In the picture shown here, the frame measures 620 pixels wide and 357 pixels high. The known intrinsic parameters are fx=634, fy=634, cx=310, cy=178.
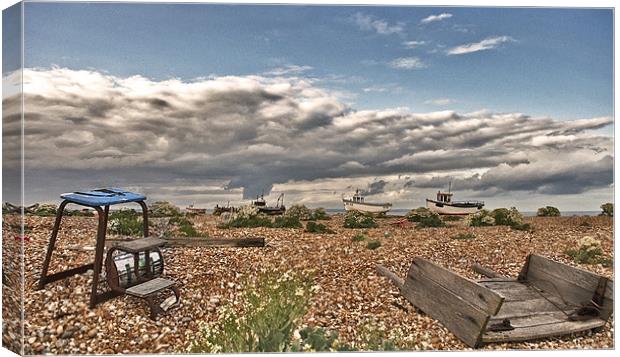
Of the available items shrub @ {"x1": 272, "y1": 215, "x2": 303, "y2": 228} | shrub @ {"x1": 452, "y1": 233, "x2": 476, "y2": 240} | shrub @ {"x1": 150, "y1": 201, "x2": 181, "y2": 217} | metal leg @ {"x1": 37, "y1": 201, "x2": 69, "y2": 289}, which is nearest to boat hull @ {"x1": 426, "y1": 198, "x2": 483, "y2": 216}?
shrub @ {"x1": 452, "y1": 233, "x2": 476, "y2": 240}

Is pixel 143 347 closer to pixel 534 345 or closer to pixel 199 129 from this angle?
pixel 199 129

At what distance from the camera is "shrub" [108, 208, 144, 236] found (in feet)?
17.9

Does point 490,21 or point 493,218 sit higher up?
point 490,21

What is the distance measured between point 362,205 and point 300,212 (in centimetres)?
55

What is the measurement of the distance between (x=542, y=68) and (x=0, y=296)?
4.83 meters

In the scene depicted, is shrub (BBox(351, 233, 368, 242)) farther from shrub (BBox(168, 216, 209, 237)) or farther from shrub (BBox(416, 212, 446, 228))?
shrub (BBox(168, 216, 209, 237))

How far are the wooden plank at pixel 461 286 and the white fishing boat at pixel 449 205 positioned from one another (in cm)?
48

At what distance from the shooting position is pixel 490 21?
5.34 m

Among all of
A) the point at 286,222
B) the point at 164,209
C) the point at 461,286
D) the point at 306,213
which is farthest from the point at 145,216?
the point at 461,286

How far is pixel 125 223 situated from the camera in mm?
5531

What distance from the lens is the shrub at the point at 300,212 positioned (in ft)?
18.1

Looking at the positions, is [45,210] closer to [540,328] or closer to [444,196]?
[444,196]

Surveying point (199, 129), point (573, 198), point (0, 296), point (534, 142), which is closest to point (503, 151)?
point (534, 142)

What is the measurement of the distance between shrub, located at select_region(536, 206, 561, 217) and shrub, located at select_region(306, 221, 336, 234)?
186cm
